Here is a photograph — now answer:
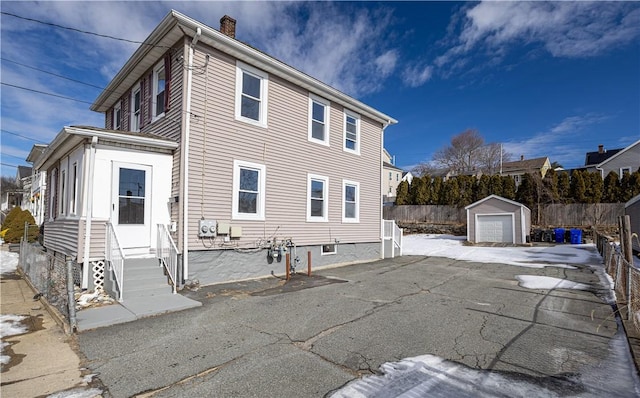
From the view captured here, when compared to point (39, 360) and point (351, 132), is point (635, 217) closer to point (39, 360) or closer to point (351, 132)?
point (351, 132)

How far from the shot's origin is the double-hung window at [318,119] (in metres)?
Result: 11.9

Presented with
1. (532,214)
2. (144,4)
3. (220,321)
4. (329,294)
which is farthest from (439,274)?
(532,214)

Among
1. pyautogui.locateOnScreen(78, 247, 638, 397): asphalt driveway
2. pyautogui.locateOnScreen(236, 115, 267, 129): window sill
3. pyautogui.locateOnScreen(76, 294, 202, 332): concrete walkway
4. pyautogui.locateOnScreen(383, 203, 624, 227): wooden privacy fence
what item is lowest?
pyautogui.locateOnScreen(78, 247, 638, 397): asphalt driveway

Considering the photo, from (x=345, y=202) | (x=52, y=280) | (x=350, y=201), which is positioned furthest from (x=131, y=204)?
(x=350, y=201)

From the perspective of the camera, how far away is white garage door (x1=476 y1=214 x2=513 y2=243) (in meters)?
21.6

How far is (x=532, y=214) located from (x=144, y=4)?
25823mm

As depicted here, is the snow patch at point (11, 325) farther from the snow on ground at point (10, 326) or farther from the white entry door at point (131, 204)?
the white entry door at point (131, 204)

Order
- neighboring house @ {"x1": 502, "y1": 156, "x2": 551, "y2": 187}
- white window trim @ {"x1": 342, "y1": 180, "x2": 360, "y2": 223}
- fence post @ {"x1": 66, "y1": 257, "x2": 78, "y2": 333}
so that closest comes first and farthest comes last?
fence post @ {"x1": 66, "y1": 257, "x2": 78, "y2": 333} → white window trim @ {"x1": 342, "y1": 180, "x2": 360, "y2": 223} → neighboring house @ {"x1": 502, "y1": 156, "x2": 551, "y2": 187}

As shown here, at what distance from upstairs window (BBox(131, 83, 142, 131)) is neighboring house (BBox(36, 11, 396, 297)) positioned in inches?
1.8

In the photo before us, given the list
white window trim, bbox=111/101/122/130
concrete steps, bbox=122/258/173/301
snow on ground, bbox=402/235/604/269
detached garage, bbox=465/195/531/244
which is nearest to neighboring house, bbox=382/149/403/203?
detached garage, bbox=465/195/531/244

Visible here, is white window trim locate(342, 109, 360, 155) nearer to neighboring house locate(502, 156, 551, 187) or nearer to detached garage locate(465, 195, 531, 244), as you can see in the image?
detached garage locate(465, 195, 531, 244)

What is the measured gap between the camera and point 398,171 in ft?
171

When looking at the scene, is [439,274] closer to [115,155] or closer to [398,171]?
[115,155]

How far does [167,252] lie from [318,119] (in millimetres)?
7058
